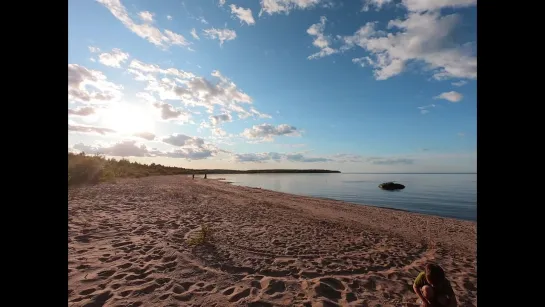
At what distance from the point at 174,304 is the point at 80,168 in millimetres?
26703

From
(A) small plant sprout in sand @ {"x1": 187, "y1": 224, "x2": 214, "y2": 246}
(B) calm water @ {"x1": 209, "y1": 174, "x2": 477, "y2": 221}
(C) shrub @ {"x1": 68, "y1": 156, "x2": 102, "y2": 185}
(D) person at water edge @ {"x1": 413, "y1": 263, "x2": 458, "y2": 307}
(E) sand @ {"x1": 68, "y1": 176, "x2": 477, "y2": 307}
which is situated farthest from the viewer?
(C) shrub @ {"x1": 68, "y1": 156, "x2": 102, "y2": 185}

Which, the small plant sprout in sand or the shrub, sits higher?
the shrub

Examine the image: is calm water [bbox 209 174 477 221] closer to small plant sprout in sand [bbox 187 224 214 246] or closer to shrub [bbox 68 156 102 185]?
small plant sprout in sand [bbox 187 224 214 246]

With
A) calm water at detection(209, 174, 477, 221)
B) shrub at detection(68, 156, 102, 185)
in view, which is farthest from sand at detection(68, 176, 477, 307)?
shrub at detection(68, 156, 102, 185)

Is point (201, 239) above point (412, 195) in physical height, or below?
above

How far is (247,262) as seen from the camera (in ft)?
23.0

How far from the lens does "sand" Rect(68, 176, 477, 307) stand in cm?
516

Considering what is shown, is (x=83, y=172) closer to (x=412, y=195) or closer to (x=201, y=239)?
(x=201, y=239)

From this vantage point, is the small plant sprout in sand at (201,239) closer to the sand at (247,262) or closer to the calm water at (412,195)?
the sand at (247,262)

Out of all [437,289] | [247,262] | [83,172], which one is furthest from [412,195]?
[83,172]

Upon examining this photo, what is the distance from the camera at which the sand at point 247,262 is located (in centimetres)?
516

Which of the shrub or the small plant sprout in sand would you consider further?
the shrub

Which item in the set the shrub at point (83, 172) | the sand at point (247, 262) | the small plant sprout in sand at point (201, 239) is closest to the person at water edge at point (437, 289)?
the sand at point (247, 262)
